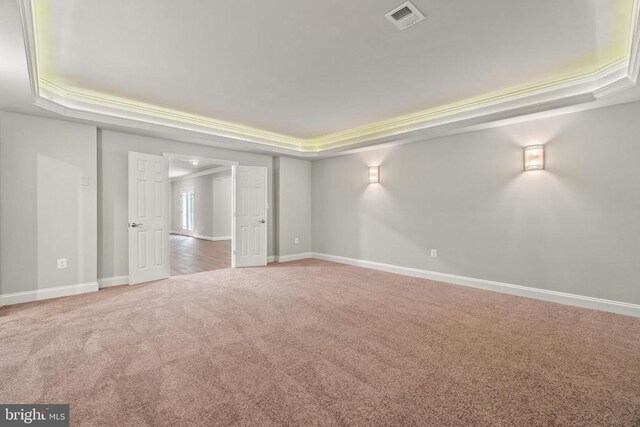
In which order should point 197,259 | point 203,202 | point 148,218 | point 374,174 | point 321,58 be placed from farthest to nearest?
point 203,202
point 197,259
point 374,174
point 148,218
point 321,58

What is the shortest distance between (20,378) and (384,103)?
4.79 m

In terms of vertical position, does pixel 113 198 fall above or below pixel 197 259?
above

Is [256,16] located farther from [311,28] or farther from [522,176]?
[522,176]

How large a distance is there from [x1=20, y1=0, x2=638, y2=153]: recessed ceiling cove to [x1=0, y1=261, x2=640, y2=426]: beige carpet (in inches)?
99.9

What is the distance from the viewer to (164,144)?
16.8ft

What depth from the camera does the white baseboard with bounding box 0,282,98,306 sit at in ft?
12.2

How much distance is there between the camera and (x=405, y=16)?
2.36 meters

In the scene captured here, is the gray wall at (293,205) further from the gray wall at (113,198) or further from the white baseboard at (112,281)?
the white baseboard at (112,281)

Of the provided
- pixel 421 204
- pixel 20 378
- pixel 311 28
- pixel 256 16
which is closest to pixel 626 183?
pixel 421 204

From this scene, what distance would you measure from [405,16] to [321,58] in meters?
0.97

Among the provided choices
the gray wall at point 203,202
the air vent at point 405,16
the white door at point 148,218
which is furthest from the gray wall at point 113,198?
the gray wall at point 203,202

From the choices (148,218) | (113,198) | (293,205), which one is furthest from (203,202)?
(113,198)

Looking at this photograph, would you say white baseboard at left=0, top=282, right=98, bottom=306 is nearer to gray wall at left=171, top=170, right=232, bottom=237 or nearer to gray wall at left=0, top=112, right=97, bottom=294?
gray wall at left=0, top=112, right=97, bottom=294

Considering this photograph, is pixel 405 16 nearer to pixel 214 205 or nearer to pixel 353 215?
pixel 353 215
